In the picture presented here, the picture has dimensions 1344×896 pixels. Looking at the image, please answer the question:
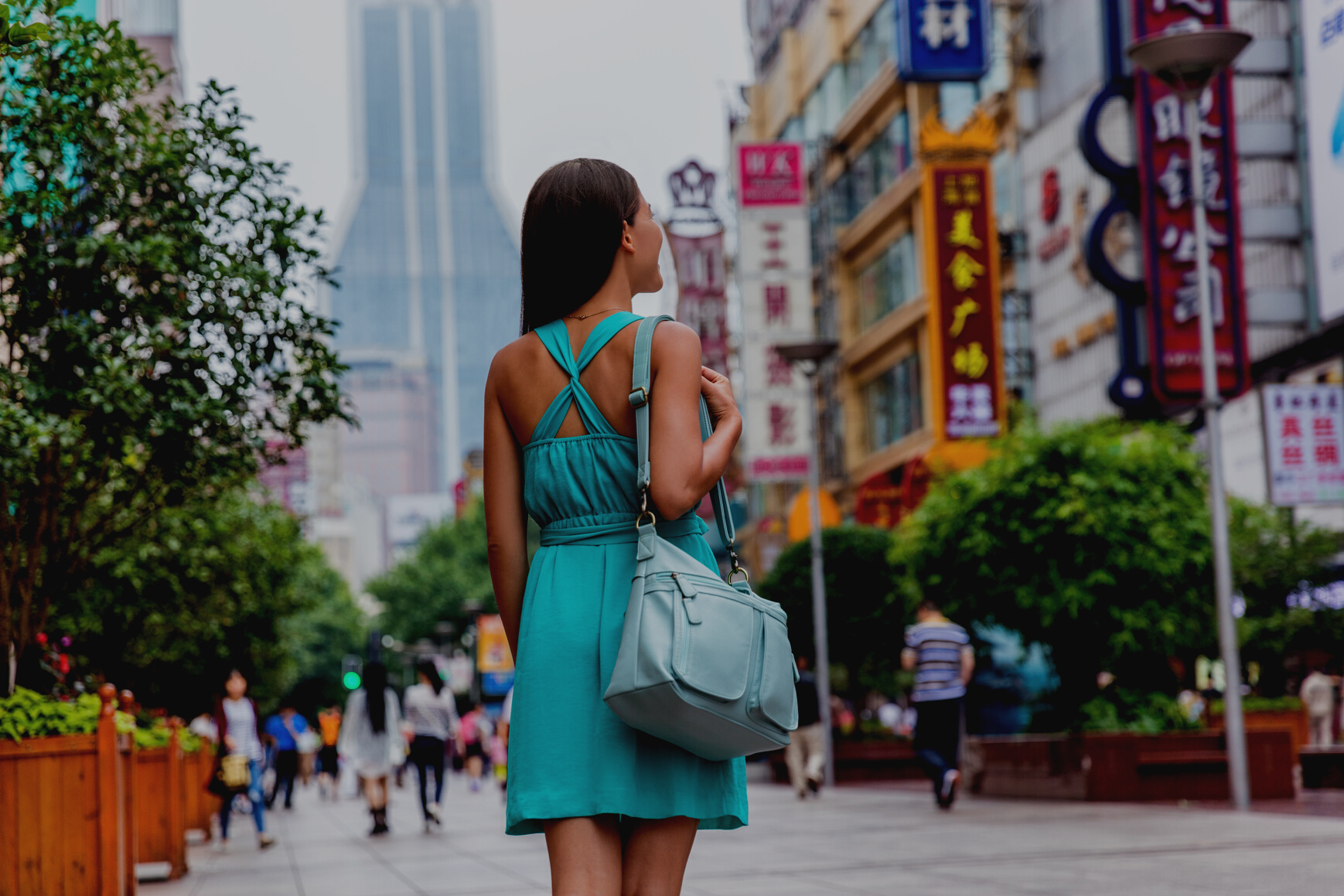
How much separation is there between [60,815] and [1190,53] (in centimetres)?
1051

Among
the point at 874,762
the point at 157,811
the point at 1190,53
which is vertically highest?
the point at 1190,53

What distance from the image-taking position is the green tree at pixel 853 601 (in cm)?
2753

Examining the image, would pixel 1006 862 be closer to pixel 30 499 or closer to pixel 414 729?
pixel 30 499

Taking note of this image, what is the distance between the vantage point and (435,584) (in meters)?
69.6

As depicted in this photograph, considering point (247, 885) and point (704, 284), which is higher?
point (704, 284)

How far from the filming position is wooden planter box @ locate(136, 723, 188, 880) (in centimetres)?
1234

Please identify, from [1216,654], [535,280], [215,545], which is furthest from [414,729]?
[535,280]

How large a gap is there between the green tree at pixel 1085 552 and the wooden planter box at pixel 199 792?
8.22m

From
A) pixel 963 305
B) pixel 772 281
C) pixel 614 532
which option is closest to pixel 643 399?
pixel 614 532

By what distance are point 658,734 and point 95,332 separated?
23.1ft

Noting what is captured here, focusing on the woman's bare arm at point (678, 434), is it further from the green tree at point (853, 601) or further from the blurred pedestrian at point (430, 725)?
the green tree at point (853, 601)

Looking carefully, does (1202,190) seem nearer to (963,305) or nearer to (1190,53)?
(1190,53)

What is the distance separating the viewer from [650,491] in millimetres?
2936

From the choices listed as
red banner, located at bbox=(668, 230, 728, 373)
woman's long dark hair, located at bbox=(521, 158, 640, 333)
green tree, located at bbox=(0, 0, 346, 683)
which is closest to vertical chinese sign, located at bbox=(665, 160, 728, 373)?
red banner, located at bbox=(668, 230, 728, 373)
